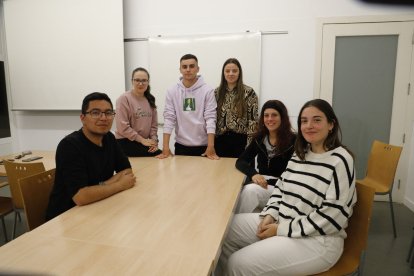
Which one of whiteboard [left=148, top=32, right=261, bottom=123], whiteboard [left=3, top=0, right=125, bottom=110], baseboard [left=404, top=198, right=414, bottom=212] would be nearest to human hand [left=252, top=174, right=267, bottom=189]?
whiteboard [left=148, top=32, right=261, bottom=123]

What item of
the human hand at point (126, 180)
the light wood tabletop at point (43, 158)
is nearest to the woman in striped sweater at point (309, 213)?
the human hand at point (126, 180)

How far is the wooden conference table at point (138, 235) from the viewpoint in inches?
39.4

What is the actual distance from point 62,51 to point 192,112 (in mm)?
2645

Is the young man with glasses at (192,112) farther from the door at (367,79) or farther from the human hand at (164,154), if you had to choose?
the door at (367,79)

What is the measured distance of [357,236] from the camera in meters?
1.50

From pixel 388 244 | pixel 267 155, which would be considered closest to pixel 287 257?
pixel 267 155

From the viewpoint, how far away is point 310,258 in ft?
4.54

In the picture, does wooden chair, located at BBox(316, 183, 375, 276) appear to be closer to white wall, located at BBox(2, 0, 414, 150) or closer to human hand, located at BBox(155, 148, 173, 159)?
human hand, located at BBox(155, 148, 173, 159)

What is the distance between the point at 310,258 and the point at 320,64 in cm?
287

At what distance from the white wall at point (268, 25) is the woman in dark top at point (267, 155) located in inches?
68.1

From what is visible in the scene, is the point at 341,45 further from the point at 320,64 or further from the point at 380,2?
the point at 380,2

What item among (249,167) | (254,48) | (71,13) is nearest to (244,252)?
(249,167)

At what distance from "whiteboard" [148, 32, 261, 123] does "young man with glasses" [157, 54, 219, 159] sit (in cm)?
123

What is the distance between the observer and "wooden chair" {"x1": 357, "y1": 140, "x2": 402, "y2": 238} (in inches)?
104
